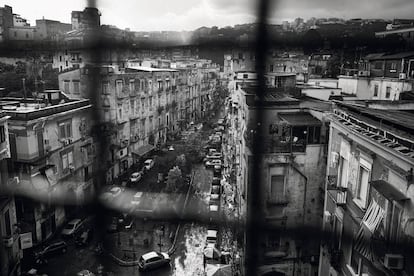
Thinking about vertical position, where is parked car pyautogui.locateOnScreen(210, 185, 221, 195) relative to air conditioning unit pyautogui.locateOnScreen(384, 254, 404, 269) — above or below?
below

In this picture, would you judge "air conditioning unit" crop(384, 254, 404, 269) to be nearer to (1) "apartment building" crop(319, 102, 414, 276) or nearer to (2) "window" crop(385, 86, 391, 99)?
(1) "apartment building" crop(319, 102, 414, 276)

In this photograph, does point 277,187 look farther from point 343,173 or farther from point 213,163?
point 213,163

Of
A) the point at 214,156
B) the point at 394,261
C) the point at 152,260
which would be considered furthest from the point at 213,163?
the point at 394,261

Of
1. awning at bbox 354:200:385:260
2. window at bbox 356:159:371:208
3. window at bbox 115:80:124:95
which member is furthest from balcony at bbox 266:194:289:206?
window at bbox 115:80:124:95

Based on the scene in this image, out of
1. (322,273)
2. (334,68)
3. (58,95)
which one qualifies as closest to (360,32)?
(322,273)

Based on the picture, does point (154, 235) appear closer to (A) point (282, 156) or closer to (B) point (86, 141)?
(B) point (86, 141)

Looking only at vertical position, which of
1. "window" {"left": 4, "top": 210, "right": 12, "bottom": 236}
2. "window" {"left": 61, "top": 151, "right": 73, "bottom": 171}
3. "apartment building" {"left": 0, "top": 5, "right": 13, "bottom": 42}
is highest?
"apartment building" {"left": 0, "top": 5, "right": 13, "bottom": 42}
